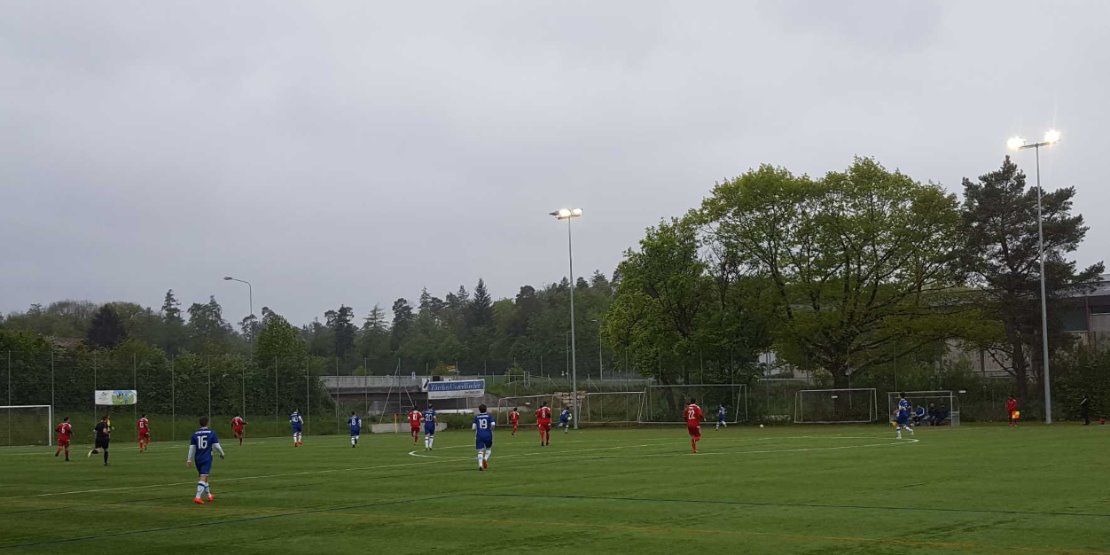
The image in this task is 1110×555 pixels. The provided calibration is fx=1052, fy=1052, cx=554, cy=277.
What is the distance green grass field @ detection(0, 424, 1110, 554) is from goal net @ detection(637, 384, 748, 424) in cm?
3631

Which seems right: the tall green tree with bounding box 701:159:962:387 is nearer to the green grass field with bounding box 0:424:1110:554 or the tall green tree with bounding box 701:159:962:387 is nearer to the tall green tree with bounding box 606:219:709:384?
the tall green tree with bounding box 606:219:709:384

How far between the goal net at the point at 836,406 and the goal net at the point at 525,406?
59.4 ft

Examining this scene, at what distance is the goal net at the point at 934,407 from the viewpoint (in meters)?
57.8

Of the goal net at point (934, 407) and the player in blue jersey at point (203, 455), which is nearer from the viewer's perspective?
the player in blue jersey at point (203, 455)

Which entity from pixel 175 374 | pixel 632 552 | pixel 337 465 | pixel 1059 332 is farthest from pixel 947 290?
pixel 632 552

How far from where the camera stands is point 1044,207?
6512 cm

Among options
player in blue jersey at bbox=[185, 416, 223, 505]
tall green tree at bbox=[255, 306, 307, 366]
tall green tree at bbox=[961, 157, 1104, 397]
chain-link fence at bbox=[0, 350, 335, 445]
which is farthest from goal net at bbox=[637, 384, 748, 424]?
player in blue jersey at bbox=[185, 416, 223, 505]

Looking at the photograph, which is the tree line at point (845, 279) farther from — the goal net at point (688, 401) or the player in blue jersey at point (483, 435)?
A: the player in blue jersey at point (483, 435)

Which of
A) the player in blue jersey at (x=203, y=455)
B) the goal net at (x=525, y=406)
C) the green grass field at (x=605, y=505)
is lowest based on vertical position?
the goal net at (x=525, y=406)

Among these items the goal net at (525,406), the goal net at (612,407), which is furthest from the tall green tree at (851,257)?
the goal net at (525,406)

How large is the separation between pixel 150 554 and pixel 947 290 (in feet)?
197

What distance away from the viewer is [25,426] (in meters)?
64.3

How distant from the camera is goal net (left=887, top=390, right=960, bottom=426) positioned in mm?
57812

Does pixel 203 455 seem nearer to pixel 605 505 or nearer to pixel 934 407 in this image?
pixel 605 505
